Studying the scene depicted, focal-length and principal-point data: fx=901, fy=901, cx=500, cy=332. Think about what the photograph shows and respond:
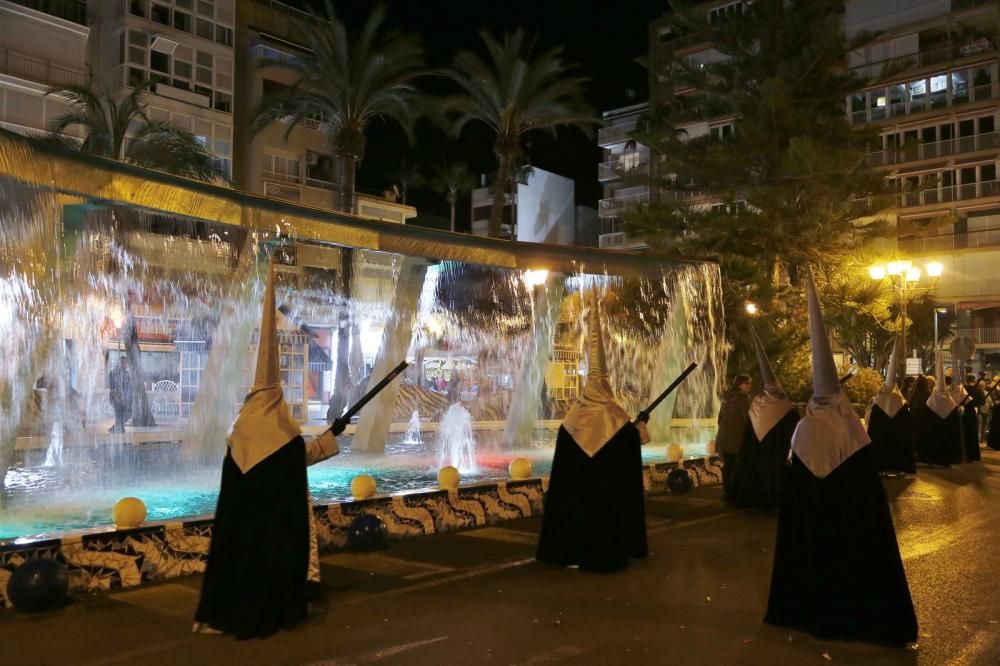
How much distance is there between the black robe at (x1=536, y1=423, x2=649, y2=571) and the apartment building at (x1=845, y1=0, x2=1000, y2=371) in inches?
1635

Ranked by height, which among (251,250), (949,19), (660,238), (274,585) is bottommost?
(274,585)

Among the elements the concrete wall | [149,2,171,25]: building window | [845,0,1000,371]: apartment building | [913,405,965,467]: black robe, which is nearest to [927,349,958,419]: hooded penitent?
[913,405,965,467]: black robe

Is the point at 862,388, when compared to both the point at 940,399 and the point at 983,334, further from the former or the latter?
the point at 983,334

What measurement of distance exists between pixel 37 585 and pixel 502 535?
463 centimetres

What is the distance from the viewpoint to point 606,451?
7883 mm

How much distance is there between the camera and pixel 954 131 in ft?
153

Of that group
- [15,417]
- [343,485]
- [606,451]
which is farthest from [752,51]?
[15,417]

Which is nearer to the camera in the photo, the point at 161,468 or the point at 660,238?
the point at 161,468

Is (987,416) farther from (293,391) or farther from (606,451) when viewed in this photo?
(606,451)

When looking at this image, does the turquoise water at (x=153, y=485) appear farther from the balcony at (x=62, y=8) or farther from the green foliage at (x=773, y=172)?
the balcony at (x=62, y=8)

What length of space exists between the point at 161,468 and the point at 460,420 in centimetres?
729

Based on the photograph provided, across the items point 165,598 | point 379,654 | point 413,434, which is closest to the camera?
point 379,654

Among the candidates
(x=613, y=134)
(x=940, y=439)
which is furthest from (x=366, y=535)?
(x=613, y=134)

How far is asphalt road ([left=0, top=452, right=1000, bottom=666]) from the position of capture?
5574 millimetres
